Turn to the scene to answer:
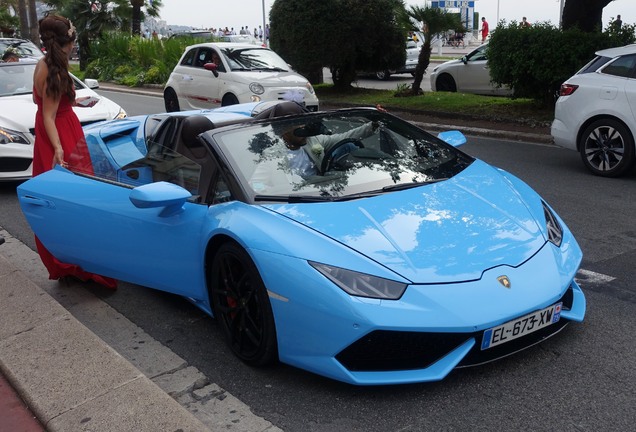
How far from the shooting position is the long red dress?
5.25m

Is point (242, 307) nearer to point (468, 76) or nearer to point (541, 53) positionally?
point (541, 53)

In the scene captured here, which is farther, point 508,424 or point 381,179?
point 381,179

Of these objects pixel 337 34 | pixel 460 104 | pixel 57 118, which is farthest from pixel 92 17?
pixel 57 118

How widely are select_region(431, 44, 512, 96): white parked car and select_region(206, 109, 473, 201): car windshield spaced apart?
12.5m

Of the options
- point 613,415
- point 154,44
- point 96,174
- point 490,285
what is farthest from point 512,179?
point 154,44

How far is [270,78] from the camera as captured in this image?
13898 mm

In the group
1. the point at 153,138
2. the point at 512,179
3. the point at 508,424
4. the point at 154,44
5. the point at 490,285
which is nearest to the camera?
the point at 508,424

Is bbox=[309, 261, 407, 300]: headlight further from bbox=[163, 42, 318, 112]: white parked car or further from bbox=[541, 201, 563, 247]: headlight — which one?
bbox=[163, 42, 318, 112]: white parked car

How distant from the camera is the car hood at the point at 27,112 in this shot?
8711 millimetres

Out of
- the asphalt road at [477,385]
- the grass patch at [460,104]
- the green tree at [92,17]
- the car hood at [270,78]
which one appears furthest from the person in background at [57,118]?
the green tree at [92,17]

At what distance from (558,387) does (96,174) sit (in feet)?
10.4

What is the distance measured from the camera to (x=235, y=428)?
3268 millimetres

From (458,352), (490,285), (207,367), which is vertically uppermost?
(490,285)

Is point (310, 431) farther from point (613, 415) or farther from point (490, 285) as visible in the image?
point (613, 415)
